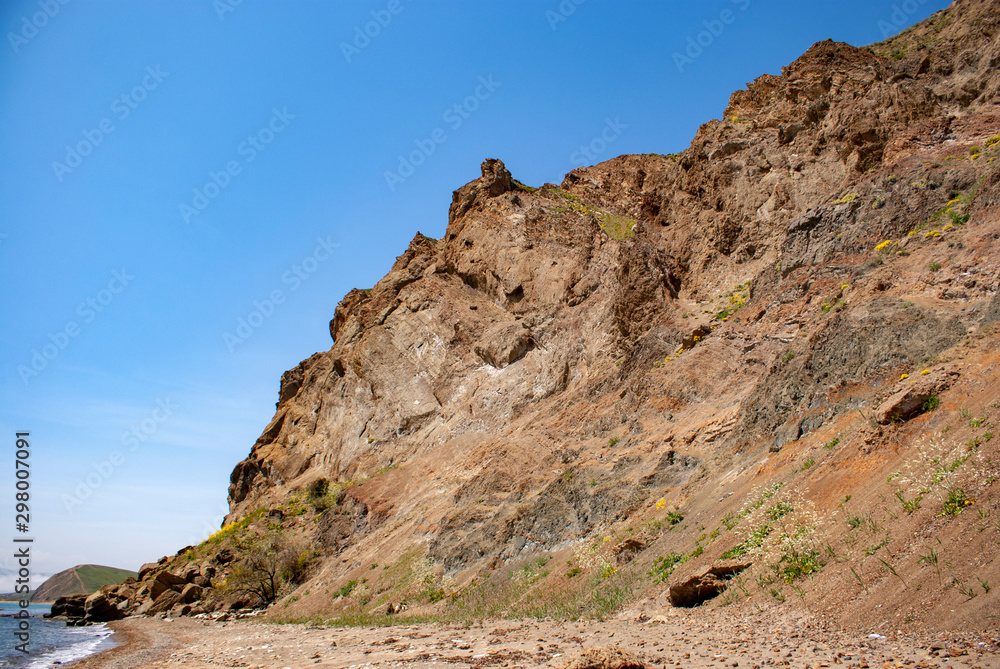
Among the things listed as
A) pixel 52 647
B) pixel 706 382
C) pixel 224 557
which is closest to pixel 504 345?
pixel 706 382

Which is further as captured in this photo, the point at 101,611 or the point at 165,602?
the point at 101,611

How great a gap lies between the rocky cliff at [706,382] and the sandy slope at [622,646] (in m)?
0.57

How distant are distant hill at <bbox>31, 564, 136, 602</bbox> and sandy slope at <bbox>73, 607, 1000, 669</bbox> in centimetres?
10015

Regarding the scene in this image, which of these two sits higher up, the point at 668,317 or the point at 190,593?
the point at 668,317

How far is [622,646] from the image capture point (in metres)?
8.56

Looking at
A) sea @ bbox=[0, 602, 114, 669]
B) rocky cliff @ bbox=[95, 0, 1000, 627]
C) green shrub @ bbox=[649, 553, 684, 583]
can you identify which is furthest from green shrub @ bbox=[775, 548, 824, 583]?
sea @ bbox=[0, 602, 114, 669]

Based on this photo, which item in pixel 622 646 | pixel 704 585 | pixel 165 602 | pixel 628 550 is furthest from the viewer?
pixel 165 602

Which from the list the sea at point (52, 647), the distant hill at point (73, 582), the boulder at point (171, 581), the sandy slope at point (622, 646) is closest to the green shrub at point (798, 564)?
the sandy slope at point (622, 646)

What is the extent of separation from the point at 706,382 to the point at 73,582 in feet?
405

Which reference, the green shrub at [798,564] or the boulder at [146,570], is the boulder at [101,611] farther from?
the green shrub at [798,564]

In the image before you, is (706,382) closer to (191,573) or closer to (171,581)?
(191,573)

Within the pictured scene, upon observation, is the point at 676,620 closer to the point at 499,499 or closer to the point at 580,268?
the point at 499,499

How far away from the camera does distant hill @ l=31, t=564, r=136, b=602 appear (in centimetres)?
9912

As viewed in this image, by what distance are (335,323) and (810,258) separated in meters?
43.7
